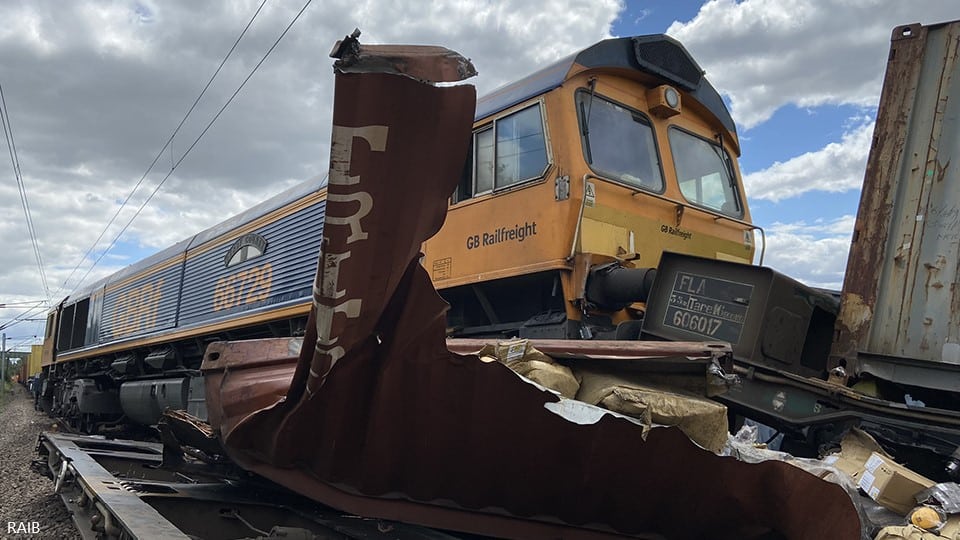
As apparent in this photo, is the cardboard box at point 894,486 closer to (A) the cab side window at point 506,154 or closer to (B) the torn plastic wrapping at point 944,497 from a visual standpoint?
(B) the torn plastic wrapping at point 944,497

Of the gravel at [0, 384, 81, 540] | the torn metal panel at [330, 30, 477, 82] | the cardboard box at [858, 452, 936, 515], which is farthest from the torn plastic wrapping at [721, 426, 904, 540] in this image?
the gravel at [0, 384, 81, 540]

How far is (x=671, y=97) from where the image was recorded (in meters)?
4.93

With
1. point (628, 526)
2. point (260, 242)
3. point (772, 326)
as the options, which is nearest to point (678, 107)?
point (772, 326)

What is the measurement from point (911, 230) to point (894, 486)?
4.77 feet

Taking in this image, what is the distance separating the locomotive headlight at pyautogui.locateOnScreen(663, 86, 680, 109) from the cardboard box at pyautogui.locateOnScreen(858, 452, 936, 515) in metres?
2.95

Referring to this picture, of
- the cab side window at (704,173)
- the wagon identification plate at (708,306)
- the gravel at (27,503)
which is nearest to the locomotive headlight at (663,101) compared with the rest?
the cab side window at (704,173)

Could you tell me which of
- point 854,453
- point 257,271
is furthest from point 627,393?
point 257,271

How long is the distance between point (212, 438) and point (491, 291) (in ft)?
6.17

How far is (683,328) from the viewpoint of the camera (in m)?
3.46

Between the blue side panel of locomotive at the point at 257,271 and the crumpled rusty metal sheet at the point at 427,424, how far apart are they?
4.11m

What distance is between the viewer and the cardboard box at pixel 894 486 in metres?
2.52

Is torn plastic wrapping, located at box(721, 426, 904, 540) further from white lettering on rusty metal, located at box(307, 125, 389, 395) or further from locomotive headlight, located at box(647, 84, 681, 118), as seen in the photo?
locomotive headlight, located at box(647, 84, 681, 118)

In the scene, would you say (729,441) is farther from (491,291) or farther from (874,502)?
(491,291)

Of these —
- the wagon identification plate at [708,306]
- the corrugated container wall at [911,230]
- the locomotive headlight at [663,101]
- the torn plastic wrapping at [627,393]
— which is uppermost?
the locomotive headlight at [663,101]
